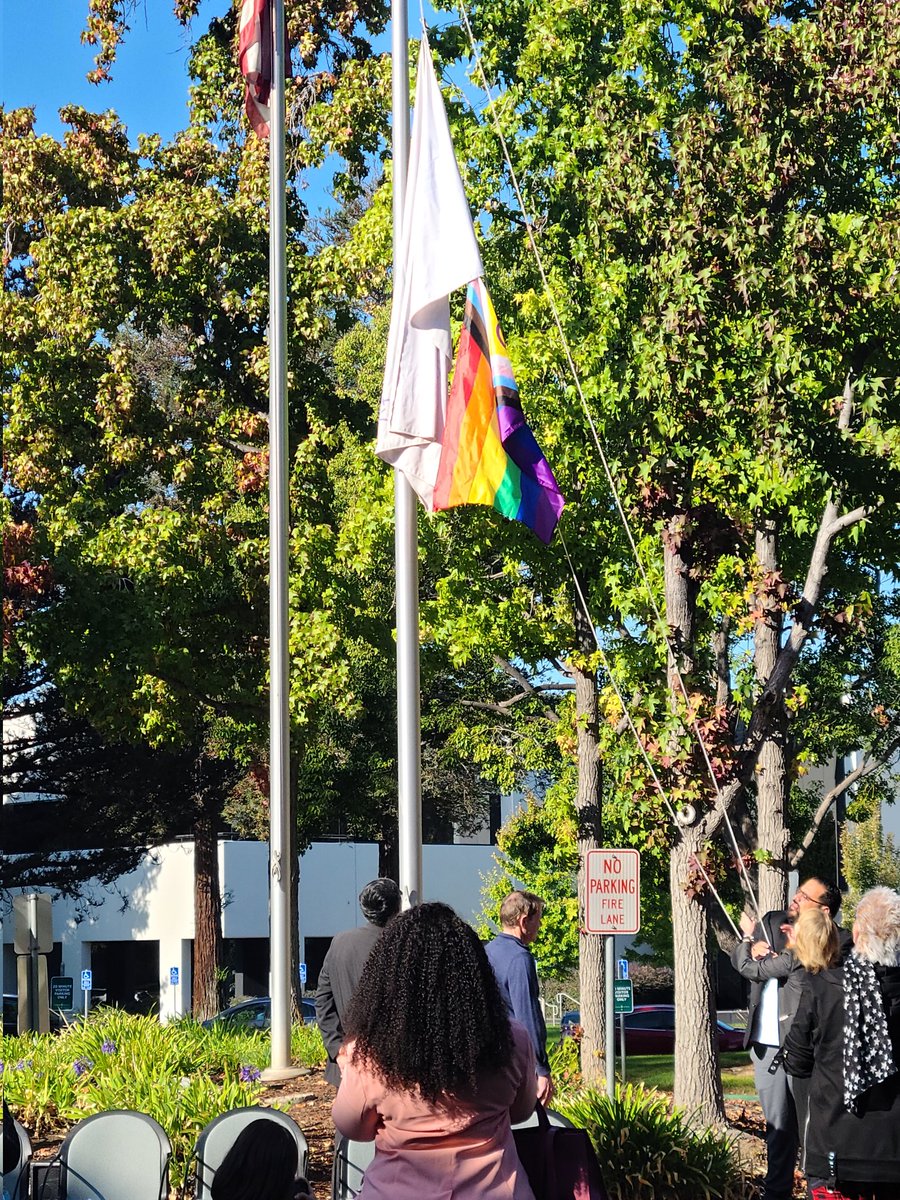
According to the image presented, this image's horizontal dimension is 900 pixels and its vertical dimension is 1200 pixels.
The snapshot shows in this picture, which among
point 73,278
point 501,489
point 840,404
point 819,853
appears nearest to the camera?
point 501,489

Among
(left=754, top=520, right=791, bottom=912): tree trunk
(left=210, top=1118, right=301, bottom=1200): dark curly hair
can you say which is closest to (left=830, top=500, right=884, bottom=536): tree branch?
(left=754, top=520, right=791, bottom=912): tree trunk

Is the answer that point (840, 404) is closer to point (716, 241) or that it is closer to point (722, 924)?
point (716, 241)

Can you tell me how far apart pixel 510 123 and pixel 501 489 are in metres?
9.51

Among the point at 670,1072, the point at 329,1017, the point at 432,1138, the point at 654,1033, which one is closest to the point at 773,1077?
the point at 329,1017

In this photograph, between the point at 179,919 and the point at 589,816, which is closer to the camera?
the point at 589,816

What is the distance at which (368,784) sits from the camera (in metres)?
34.4

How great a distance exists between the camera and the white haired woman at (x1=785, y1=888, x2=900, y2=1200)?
561 centimetres

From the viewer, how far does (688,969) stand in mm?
15508

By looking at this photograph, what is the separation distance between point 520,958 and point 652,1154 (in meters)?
Result: 2.46

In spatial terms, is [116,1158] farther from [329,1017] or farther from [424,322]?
[424,322]

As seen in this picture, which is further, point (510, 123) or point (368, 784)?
point (368, 784)

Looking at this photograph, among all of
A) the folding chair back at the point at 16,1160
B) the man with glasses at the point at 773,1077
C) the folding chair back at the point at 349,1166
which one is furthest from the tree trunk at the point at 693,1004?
the folding chair back at the point at 16,1160

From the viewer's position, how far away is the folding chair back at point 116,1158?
6977 millimetres

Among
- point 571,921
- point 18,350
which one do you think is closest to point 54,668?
point 18,350
